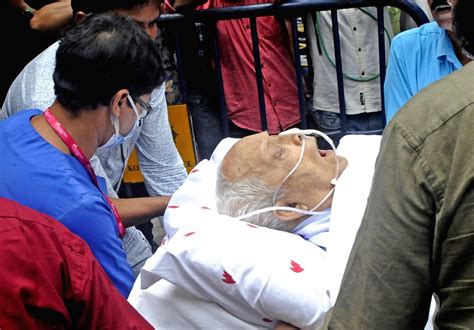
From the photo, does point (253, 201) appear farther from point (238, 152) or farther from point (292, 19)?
point (292, 19)

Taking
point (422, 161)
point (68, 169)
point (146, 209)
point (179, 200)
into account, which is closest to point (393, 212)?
point (422, 161)

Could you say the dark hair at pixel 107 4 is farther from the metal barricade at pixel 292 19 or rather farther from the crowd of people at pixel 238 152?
the metal barricade at pixel 292 19

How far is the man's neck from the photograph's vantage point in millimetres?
2219

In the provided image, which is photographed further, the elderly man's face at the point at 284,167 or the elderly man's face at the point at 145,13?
the elderly man's face at the point at 145,13

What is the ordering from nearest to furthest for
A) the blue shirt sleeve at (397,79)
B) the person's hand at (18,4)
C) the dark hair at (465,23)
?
the dark hair at (465,23) < the blue shirt sleeve at (397,79) < the person's hand at (18,4)

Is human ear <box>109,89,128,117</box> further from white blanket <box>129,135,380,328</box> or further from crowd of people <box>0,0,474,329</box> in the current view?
white blanket <box>129,135,380,328</box>

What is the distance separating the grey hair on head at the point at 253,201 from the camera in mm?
2412

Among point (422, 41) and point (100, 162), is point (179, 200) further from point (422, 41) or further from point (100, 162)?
point (422, 41)

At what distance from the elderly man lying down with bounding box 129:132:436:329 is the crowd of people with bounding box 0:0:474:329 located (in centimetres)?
1

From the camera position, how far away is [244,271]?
6.62 ft

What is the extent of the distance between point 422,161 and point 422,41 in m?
1.82

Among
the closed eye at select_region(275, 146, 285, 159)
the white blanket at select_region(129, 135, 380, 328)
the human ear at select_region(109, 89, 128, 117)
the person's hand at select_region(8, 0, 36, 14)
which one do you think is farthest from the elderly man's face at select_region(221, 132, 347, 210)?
the person's hand at select_region(8, 0, 36, 14)

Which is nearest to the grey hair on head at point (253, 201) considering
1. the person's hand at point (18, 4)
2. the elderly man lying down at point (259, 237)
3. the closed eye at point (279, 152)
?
the elderly man lying down at point (259, 237)

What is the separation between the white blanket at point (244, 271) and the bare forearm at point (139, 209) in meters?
0.33
